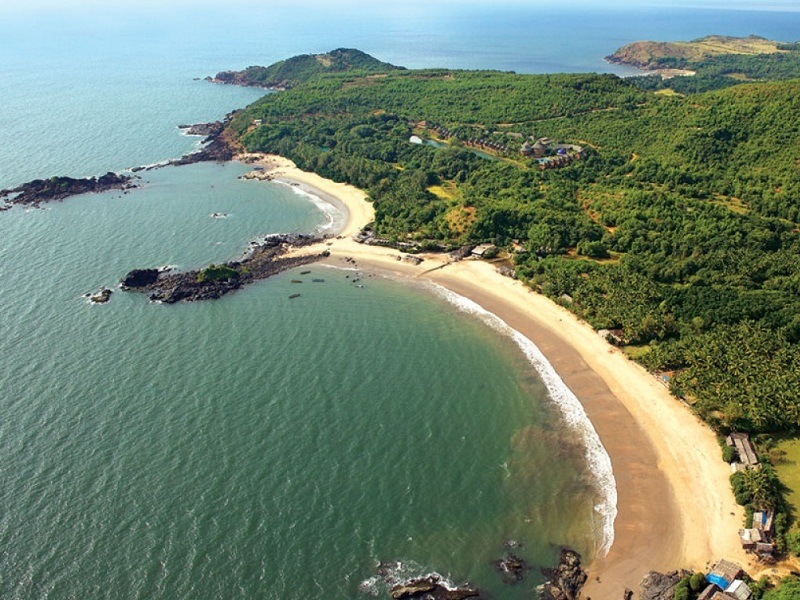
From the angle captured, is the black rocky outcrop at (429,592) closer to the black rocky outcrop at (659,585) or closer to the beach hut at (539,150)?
the black rocky outcrop at (659,585)

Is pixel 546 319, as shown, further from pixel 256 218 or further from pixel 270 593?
pixel 256 218

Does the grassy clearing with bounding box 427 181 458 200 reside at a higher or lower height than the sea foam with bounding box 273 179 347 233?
higher

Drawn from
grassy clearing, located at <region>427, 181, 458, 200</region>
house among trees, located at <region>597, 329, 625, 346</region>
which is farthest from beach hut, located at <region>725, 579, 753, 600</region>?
grassy clearing, located at <region>427, 181, 458, 200</region>

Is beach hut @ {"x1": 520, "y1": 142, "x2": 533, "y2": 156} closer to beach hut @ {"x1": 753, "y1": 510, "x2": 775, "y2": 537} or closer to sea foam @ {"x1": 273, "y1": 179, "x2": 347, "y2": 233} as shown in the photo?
sea foam @ {"x1": 273, "y1": 179, "x2": 347, "y2": 233}

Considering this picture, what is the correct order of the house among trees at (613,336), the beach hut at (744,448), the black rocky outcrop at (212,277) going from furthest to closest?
1. the black rocky outcrop at (212,277)
2. the house among trees at (613,336)
3. the beach hut at (744,448)

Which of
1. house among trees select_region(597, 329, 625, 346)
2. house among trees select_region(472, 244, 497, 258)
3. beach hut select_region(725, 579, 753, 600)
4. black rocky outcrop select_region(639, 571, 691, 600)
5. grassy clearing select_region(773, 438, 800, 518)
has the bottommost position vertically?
black rocky outcrop select_region(639, 571, 691, 600)

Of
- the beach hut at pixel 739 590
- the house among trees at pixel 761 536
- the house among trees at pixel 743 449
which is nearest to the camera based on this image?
the beach hut at pixel 739 590

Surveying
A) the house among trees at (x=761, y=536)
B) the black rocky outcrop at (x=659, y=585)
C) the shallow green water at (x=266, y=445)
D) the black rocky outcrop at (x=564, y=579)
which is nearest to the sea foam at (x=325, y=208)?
the shallow green water at (x=266, y=445)

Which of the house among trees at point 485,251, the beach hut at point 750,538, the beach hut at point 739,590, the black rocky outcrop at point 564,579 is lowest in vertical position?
the black rocky outcrop at point 564,579
